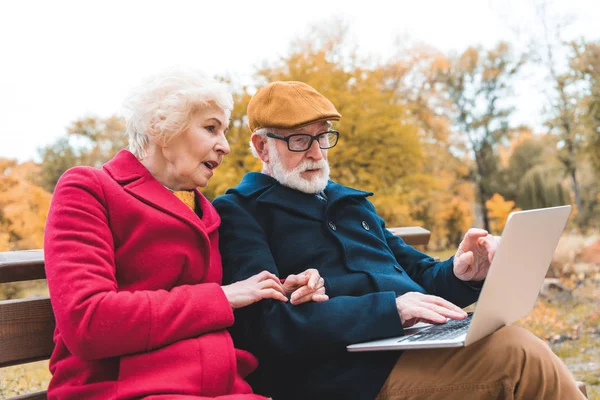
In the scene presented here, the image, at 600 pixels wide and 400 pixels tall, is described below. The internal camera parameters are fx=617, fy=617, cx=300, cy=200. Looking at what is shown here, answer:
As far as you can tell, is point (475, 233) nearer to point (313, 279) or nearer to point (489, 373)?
point (489, 373)

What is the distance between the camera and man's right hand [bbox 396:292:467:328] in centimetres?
192

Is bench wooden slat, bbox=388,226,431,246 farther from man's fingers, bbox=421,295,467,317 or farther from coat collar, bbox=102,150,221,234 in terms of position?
coat collar, bbox=102,150,221,234

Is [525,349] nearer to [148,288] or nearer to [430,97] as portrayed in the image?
[148,288]

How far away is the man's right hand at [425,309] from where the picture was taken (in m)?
1.92

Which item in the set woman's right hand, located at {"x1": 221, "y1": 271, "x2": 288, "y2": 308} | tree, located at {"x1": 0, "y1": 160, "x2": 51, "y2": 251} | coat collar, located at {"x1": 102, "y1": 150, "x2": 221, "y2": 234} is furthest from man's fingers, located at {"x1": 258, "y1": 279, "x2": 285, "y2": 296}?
tree, located at {"x1": 0, "y1": 160, "x2": 51, "y2": 251}

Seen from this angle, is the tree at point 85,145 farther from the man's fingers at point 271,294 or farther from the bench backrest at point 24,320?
the man's fingers at point 271,294

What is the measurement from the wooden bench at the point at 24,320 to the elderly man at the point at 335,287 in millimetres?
570

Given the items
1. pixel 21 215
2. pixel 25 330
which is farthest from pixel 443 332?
pixel 21 215

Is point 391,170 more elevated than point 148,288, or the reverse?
point 148,288

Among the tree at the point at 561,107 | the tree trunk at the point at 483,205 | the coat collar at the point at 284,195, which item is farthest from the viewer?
the tree trunk at the point at 483,205

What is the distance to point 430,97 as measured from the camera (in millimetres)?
19938

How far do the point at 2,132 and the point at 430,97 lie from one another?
13.3 metres

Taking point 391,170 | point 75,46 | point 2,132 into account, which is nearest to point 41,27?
point 75,46

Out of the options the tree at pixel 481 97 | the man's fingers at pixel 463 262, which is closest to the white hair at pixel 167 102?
the man's fingers at pixel 463 262
